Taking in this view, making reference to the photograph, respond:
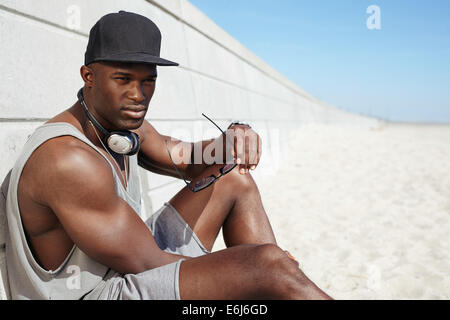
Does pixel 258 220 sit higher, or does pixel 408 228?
pixel 258 220

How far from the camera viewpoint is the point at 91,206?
1.29 meters

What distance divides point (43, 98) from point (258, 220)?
4.66ft

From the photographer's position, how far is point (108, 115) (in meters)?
1.60

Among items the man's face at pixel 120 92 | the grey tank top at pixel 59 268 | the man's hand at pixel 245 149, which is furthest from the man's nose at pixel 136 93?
the man's hand at pixel 245 149

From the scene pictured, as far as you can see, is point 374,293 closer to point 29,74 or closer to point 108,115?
point 108,115

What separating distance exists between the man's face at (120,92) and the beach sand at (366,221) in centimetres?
206

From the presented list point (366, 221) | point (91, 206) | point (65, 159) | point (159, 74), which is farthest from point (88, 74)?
point (366, 221)

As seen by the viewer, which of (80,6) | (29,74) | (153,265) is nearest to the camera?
(153,265)

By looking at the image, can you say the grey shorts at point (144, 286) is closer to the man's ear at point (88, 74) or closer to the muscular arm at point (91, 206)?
the muscular arm at point (91, 206)

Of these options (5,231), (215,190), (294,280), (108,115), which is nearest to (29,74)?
(108,115)

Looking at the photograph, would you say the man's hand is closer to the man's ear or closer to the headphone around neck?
the headphone around neck

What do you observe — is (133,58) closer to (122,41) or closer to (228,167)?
(122,41)

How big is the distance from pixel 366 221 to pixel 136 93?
11.4ft

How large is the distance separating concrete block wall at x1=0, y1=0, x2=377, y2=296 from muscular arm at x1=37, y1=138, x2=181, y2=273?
67cm
